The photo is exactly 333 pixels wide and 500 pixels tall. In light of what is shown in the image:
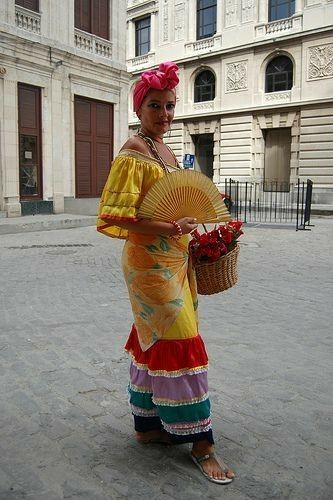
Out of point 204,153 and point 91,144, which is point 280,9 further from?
point 91,144

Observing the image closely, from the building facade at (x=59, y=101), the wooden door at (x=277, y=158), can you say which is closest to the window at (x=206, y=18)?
the wooden door at (x=277, y=158)

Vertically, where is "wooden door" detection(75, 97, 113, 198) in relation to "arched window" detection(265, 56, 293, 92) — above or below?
below

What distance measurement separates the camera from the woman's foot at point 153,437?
8.89 feet

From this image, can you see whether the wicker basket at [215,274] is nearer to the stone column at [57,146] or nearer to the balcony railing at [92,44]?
the stone column at [57,146]

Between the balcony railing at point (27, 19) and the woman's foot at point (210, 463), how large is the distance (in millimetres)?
17845

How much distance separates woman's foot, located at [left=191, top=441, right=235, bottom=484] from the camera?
2.37m

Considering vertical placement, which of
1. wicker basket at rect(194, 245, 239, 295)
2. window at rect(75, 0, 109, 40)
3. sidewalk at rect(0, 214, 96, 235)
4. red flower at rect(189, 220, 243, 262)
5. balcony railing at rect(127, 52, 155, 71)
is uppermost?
balcony railing at rect(127, 52, 155, 71)

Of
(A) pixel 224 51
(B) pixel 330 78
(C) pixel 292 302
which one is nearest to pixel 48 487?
(C) pixel 292 302

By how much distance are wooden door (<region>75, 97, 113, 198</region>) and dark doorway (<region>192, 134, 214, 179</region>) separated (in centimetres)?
1334

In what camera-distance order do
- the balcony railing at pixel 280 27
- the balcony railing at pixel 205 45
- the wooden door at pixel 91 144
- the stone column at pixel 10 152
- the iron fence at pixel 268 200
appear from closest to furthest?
the stone column at pixel 10 152 < the wooden door at pixel 91 144 < the iron fence at pixel 268 200 < the balcony railing at pixel 280 27 < the balcony railing at pixel 205 45

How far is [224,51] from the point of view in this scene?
3038 centimetres

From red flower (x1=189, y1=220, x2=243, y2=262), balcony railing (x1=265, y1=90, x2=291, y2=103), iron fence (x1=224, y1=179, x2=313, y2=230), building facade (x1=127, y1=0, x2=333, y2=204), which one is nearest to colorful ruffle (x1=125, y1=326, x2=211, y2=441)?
red flower (x1=189, y1=220, x2=243, y2=262)

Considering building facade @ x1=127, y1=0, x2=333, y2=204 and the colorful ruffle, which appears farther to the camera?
building facade @ x1=127, y1=0, x2=333, y2=204

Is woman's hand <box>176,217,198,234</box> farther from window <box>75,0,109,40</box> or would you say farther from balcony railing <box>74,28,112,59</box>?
window <box>75,0,109,40</box>
